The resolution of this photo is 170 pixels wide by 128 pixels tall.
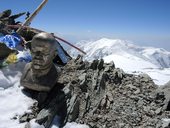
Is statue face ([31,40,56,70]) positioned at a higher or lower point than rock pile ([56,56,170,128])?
higher

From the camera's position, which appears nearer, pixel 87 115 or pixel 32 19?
pixel 87 115

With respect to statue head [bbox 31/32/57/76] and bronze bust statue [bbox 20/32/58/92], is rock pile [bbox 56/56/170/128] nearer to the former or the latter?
bronze bust statue [bbox 20/32/58/92]

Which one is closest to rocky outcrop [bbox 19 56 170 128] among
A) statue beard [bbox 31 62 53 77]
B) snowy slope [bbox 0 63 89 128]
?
snowy slope [bbox 0 63 89 128]

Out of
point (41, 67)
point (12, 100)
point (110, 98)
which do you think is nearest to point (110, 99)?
point (110, 98)

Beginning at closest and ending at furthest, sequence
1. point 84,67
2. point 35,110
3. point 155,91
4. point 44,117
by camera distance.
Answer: point 44,117 → point 35,110 → point 155,91 → point 84,67

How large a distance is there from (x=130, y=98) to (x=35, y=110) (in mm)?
3963

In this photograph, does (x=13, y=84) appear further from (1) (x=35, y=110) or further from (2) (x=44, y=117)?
(2) (x=44, y=117)

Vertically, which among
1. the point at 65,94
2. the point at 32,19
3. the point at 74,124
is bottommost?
the point at 74,124

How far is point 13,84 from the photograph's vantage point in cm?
1189

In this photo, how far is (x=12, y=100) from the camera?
1065 centimetres

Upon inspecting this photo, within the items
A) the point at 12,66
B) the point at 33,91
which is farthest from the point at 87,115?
the point at 12,66

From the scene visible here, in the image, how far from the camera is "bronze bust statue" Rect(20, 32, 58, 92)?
A: 34.4ft

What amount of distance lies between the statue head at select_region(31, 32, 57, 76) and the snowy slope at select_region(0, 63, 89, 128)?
115 cm

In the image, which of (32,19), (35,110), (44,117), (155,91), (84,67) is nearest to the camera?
(44,117)
